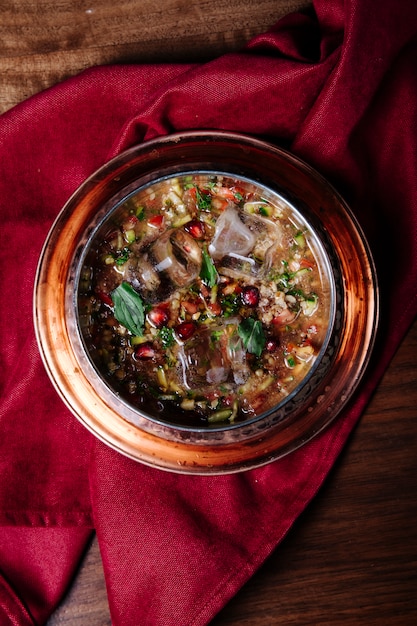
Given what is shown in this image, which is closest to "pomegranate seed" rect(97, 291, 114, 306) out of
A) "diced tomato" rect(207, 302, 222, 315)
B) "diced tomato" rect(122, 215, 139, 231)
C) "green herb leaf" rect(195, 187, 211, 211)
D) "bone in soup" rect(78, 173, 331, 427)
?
"bone in soup" rect(78, 173, 331, 427)

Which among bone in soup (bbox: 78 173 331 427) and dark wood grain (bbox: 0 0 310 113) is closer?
bone in soup (bbox: 78 173 331 427)

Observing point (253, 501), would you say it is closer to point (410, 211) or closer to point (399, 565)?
point (399, 565)

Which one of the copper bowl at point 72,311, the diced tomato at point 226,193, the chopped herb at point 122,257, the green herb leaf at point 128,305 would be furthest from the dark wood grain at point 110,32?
the green herb leaf at point 128,305

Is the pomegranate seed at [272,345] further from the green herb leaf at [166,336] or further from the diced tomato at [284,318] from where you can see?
the green herb leaf at [166,336]

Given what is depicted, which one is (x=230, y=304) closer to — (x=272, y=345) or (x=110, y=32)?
(x=272, y=345)

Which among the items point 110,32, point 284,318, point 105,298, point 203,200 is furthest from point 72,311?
point 110,32

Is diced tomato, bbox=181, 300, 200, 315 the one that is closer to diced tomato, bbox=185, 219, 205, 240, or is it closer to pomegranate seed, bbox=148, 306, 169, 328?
pomegranate seed, bbox=148, 306, 169, 328

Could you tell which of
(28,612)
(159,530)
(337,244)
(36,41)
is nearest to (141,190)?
A: (337,244)
